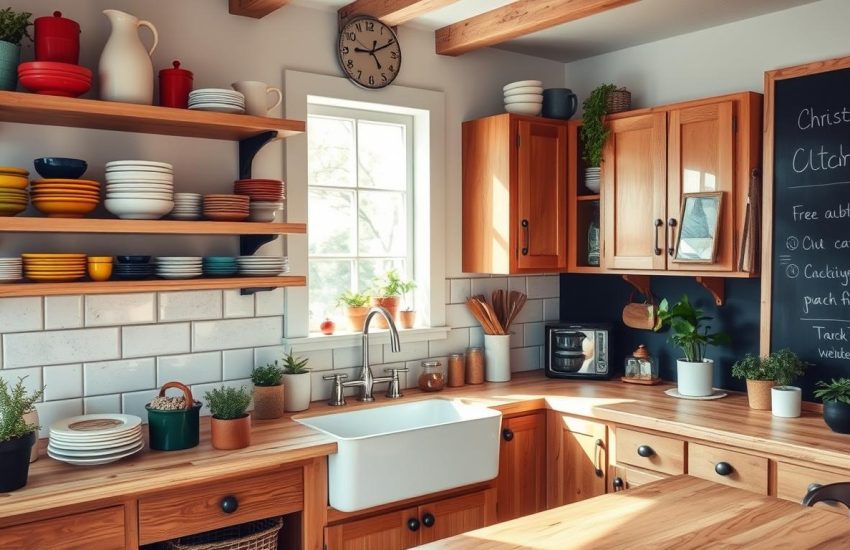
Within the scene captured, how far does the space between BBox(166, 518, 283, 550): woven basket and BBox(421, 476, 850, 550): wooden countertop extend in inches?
43.8

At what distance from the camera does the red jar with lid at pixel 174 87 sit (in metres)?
2.83

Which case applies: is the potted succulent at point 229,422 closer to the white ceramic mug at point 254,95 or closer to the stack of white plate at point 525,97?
the white ceramic mug at point 254,95

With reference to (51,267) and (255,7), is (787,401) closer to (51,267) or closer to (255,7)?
(255,7)

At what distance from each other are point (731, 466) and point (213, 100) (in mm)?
2287

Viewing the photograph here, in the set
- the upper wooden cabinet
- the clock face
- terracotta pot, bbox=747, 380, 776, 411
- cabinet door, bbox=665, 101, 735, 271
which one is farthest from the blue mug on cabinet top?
terracotta pot, bbox=747, 380, 776, 411

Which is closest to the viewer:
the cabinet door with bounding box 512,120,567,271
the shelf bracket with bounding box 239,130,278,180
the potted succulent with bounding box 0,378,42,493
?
the potted succulent with bounding box 0,378,42,493

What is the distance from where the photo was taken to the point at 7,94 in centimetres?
239

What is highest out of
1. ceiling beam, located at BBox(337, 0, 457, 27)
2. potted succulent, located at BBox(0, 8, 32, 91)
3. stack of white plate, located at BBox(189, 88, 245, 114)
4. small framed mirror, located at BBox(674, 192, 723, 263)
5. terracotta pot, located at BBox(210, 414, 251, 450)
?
ceiling beam, located at BBox(337, 0, 457, 27)

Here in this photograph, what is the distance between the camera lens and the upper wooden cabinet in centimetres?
375

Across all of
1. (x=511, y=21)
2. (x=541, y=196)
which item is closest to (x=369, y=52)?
(x=511, y=21)

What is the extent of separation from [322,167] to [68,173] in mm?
1248

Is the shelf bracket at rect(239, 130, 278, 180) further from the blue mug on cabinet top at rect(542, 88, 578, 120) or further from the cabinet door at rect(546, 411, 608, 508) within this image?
the cabinet door at rect(546, 411, 608, 508)

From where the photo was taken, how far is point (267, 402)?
3113 mm

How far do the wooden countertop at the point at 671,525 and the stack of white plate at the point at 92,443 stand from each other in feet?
4.02
